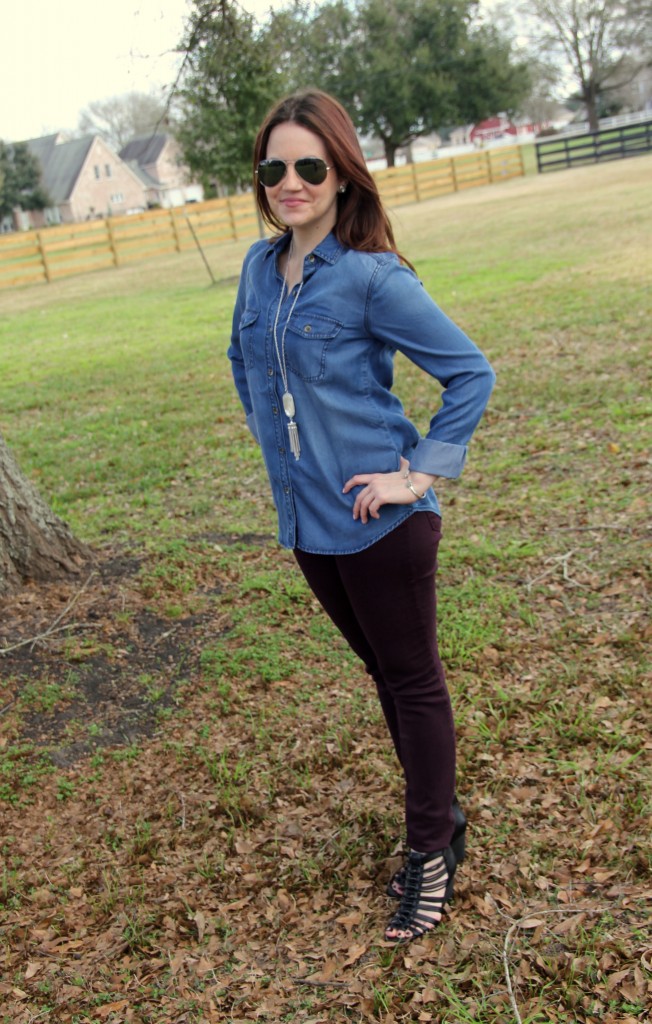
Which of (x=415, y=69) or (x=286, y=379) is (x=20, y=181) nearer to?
(x=415, y=69)

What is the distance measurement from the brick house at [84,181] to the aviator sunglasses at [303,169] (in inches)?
2723

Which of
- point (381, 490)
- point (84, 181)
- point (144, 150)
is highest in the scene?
point (144, 150)

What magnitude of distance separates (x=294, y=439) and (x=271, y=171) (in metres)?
0.61

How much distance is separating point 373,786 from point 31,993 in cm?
120

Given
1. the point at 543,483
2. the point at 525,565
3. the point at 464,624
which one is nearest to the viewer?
the point at 464,624

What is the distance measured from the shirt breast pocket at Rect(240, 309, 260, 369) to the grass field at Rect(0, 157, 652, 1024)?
4.96 ft

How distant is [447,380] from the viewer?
2.18 metres

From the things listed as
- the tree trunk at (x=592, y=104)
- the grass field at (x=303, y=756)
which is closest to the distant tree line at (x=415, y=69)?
the tree trunk at (x=592, y=104)

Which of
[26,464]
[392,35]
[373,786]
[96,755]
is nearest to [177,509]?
[26,464]

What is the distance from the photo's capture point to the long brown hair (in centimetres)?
215

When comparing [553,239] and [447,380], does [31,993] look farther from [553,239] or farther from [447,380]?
[553,239]

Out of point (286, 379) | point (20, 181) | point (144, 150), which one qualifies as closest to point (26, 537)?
point (286, 379)

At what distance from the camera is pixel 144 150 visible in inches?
3167

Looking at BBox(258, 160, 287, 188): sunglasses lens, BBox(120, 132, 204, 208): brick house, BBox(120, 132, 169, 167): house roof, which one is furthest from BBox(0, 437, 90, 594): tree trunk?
BBox(120, 132, 169, 167): house roof
